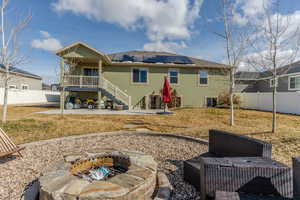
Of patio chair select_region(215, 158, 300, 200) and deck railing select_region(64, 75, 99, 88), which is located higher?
deck railing select_region(64, 75, 99, 88)

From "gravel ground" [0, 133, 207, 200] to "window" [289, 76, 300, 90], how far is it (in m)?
17.9

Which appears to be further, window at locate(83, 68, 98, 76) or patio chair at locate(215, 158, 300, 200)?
window at locate(83, 68, 98, 76)

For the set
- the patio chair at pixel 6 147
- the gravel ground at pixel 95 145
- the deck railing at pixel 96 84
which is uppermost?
the deck railing at pixel 96 84

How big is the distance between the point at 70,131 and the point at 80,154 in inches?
135

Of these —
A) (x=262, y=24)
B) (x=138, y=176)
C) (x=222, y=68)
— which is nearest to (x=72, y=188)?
(x=138, y=176)

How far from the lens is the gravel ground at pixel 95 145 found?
7.47ft

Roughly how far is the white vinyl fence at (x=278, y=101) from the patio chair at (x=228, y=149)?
42.1 ft

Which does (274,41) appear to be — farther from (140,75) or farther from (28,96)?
(28,96)

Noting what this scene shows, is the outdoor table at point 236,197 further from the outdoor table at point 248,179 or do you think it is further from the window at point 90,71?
the window at point 90,71

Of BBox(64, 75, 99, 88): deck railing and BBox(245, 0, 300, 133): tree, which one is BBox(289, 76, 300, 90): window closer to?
BBox(245, 0, 300, 133): tree

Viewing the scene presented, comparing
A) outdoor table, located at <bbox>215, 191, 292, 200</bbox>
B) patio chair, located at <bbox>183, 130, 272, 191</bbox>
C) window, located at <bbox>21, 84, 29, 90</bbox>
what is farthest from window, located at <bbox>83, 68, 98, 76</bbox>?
outdoor table, located at <bbox>215, 191, 292, 200</bbox>

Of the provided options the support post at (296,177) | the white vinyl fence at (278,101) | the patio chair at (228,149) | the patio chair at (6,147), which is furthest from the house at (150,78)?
the support post at (296,177)

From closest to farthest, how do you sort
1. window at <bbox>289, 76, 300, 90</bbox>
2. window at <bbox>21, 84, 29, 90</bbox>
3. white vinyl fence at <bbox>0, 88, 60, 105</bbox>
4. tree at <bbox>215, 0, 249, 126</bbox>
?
tree at <bbox>215, 0, 249, 126</bbox> → window at <bbox>289, 76, 300, 90</bbox> → white vinyl fence at <bbox>0, 88, 60, 105</bbox> → window at <bbox>21, 84, 29, 90</bbox>

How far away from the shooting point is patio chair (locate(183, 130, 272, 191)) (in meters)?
1.97
